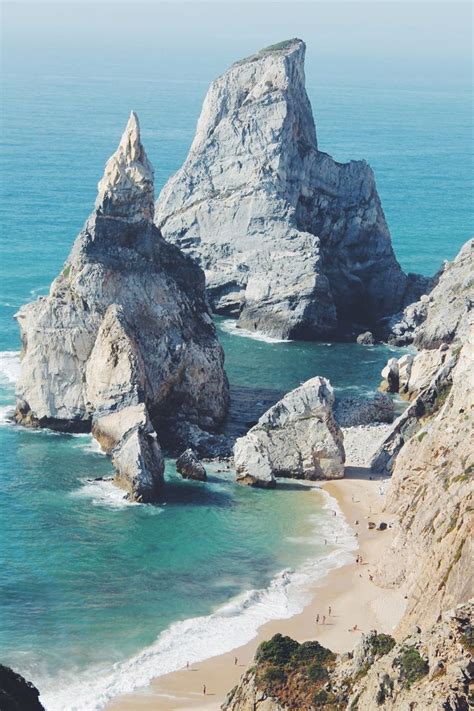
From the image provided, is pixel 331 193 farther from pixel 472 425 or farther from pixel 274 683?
pixel 274 683

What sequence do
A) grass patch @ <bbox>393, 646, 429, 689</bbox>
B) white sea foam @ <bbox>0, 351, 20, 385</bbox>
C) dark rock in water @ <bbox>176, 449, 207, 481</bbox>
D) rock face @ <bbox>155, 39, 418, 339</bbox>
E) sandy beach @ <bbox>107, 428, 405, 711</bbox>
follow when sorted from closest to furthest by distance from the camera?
grass patch @ <bbox>393, 646, 429, 689</bbox> → sandy beach @ <bbox>107, 428, 405, 711</bbox> → dark rock in water @ <bbox>176, 449, 207, 481</bbox> → white sea foam @ <bbox>0, 351, 20, 385</bbox> → rock face @ <bbox>155, 39, 418, 339</bbox>

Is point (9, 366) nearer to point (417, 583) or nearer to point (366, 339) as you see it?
point (366, 339)

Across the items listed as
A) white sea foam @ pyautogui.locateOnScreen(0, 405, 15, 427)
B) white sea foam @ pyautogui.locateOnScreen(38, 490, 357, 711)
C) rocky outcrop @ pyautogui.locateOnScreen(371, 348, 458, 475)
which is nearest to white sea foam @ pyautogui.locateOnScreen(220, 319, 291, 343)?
white sea foam @ pyautogui.locateOnScreen(0, 405, 15, 427)

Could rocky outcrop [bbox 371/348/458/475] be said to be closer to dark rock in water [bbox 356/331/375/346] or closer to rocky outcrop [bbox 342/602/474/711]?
dark rock in water [bbox 356/331/375/346]

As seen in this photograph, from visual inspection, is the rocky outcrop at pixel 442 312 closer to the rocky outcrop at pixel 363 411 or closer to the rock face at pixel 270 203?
the rock face at pixel 270 203

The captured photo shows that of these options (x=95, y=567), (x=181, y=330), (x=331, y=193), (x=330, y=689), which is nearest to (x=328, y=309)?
(x=331, y=193)

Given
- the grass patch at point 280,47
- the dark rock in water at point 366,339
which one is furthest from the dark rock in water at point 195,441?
the grass patch at point 280,47
